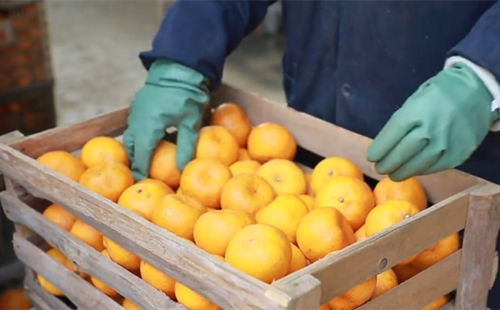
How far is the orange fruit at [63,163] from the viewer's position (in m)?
1.10

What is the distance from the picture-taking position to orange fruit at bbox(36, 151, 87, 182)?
1.10 m

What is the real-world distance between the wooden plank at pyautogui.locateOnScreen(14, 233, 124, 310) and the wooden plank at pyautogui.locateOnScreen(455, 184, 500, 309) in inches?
19.7

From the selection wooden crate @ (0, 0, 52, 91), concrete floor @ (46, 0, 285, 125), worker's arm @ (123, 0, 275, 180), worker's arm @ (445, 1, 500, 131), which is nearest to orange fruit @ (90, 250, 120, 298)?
worker's arm @ (123, 0, 275, 180)

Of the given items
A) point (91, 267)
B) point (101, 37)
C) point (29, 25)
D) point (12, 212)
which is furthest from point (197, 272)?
point (101, 37)

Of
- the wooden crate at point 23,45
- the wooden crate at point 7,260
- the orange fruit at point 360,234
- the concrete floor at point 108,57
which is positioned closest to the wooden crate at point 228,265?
the orange fruit at point 360,234

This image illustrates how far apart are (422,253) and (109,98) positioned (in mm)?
3151

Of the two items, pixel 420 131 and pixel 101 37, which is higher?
pixel 420 131

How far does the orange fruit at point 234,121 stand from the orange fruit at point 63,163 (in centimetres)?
29

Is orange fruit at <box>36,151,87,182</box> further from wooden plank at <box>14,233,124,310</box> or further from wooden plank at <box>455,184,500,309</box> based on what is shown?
wooden plank at <box>455,184,500,309</box>

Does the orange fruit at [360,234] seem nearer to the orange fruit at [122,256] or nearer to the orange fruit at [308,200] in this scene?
the orange fruit at [308,200]

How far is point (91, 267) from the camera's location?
971 millimetres

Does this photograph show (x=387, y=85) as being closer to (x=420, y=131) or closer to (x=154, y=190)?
(x=420, y=131)

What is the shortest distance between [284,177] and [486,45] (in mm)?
378

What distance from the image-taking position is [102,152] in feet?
3.86
